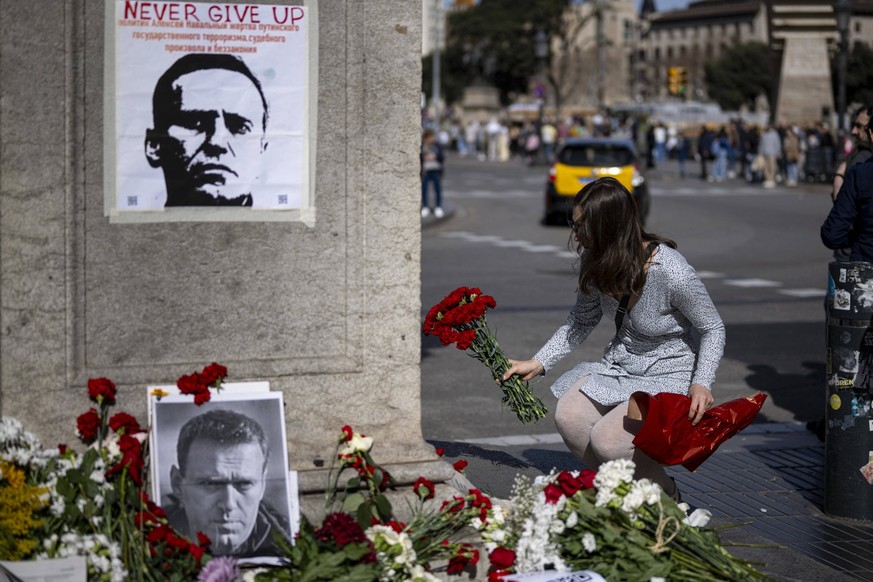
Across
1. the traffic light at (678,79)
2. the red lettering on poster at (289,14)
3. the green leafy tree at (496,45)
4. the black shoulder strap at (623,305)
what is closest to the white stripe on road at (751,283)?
the black shoulder strap at (623,305)

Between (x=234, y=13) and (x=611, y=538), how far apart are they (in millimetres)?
2079

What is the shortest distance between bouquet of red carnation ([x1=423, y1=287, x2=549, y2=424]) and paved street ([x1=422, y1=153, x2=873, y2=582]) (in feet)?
2.59

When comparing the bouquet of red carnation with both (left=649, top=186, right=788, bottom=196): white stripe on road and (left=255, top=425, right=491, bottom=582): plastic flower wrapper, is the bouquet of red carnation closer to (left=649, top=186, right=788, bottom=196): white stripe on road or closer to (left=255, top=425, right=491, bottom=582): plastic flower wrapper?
(left=255, top=425, right=491, bottom=582): plastic flower wrapper

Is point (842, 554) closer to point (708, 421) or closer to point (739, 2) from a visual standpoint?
point (708, 421)

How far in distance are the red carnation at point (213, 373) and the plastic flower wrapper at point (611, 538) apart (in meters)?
1.05

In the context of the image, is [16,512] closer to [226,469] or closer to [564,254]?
[226,469]

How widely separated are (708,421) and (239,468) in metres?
1.75

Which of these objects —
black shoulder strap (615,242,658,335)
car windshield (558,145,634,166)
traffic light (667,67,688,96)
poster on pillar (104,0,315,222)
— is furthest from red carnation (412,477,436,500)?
traffic light (667,67,688,96)

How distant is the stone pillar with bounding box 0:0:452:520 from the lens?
431cm

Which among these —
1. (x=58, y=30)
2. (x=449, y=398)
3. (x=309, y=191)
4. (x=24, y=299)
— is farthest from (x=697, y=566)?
(x=449, y=398)

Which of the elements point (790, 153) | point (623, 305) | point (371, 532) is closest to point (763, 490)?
point (623, 305)

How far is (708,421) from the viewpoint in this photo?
16.6 ft

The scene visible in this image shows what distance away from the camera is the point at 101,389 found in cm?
433

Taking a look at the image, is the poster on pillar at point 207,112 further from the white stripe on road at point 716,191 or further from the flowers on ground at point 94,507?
the white stripe on road at point 716,191
